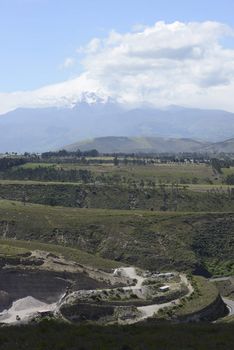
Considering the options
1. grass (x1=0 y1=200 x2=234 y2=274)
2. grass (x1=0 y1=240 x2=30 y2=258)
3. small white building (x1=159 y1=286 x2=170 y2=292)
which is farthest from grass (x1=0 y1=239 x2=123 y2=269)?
small white building (x1=159 y1=286 x2=170 y2=292)

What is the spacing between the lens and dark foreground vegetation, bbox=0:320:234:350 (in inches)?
1229

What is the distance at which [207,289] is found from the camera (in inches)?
3317

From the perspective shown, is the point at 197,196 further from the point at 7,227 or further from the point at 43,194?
the point at 7,227

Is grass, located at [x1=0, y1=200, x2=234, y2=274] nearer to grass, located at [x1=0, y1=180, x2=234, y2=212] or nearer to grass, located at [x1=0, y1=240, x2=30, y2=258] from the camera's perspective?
grass, located at [x1=0, y1=240, x2=30, y2=258]

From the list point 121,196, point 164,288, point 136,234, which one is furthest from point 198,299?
point 121,196

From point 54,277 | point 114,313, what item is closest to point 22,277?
point 54,277

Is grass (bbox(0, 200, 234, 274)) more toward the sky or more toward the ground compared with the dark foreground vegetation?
more toward the ground

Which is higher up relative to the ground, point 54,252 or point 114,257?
point 54,252

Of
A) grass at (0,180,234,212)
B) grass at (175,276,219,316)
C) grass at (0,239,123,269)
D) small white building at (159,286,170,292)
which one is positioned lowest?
grass at (175,276,219,316)

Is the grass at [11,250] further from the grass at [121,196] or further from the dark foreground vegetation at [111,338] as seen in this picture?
the grass at [121,196]

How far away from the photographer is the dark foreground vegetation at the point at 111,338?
3122 cm

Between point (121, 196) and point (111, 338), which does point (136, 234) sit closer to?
point (121, 196)

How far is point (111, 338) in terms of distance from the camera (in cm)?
3397

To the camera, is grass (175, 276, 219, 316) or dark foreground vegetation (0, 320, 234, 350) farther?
grass (175, 276, 219, 316)
